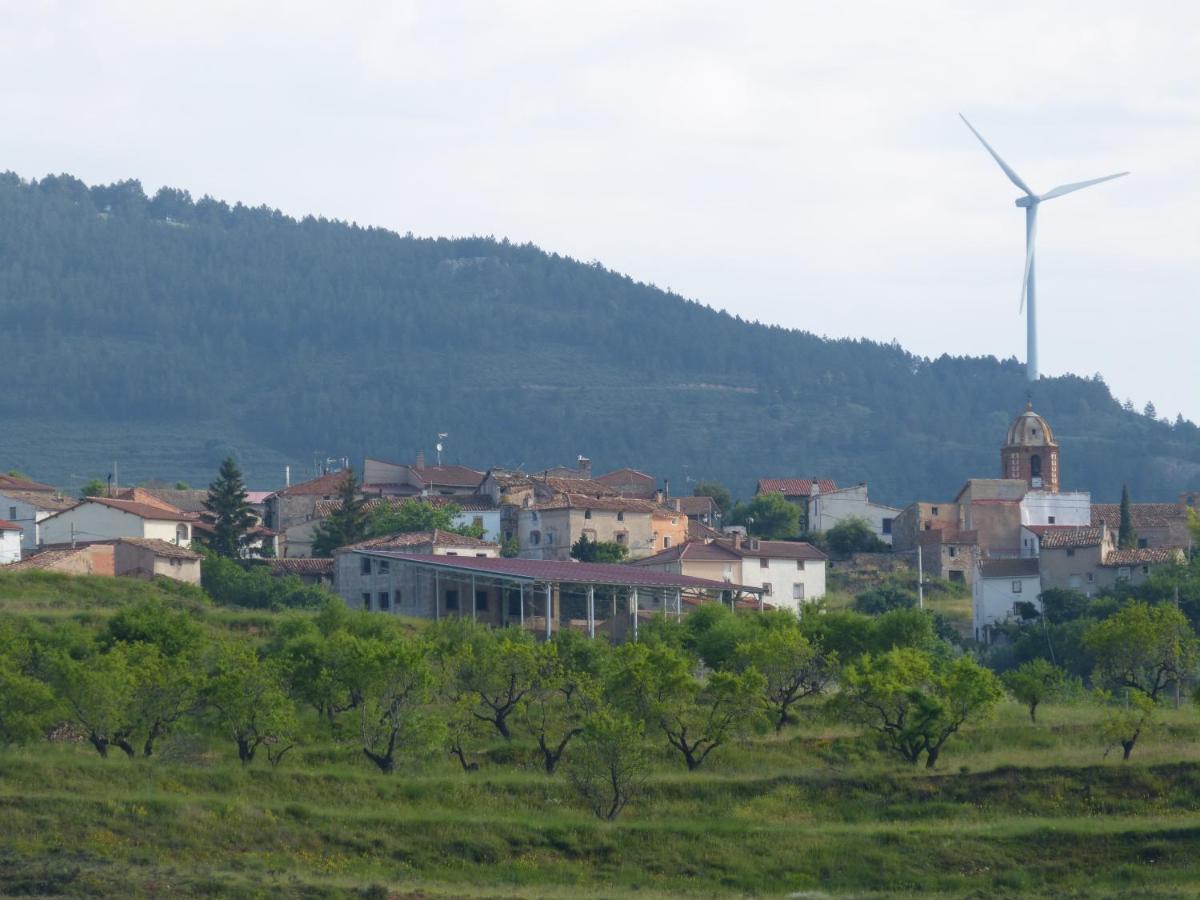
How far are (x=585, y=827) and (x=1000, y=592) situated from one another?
5054 centimetres

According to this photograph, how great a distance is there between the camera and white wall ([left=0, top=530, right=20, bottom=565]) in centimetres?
8956

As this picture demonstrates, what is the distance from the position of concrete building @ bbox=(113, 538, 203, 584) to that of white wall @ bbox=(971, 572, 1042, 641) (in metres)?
34.1

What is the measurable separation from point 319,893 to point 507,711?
1708 centimetres

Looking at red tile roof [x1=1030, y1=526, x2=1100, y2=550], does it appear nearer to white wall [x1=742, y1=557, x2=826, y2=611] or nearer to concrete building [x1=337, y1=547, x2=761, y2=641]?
white wall [x1=742, y1=557, x2=826, y2=611]

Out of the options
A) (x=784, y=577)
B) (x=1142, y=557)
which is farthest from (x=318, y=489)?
(x=1142, y=557)

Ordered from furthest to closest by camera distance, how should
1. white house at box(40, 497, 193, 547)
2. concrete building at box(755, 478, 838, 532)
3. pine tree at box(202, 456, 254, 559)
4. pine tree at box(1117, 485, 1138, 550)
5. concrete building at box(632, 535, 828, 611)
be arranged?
1. concrete building at box(755, 478, 838, 532)
2. pine tree at box(1117, 485, 1138, 550)
3. pine tree at box(202, 456, 254, 559)
4. white house at box(40, 497, 193, 547)
5. concrete building at box(632, 535, 828, 611)

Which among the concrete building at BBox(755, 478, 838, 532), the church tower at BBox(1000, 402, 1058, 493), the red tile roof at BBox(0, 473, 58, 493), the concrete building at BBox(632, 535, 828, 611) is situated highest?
the church tower at BBox(1000, 402, 1058, 493)

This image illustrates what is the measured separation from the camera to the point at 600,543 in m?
101

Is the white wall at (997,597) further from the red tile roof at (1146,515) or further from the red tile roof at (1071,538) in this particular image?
the red tile roof at (1146,515)

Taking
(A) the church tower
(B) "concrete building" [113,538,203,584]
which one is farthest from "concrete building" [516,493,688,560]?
(A) the church tower

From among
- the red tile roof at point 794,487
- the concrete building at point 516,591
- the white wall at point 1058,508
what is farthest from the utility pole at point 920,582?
the red tile roof at point 794,487

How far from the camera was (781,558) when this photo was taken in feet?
322

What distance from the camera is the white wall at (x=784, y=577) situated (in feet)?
318

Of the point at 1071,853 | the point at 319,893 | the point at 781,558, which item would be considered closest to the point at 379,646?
the point at 319,893
